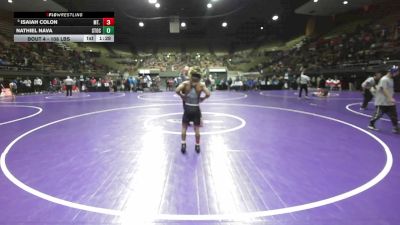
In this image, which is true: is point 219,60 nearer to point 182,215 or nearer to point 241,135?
point 241,135

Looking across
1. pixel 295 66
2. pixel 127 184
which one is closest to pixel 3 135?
pixel 127 184

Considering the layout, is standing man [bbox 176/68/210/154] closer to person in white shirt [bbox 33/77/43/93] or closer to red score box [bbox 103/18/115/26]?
red score box [bbox 103/18/115/26]

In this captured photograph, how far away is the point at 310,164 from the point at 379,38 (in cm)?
2447

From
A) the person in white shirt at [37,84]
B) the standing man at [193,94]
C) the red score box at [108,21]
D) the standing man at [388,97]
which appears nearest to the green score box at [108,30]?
the red score box at [108,21]

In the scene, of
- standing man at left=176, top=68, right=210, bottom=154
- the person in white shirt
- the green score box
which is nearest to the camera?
standing man at left=176, top=68, right=210, bottom=154

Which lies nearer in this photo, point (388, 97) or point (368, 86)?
point (388, 97)

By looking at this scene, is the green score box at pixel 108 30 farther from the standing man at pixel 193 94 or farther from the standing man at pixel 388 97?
the standing man at pixel 388 97

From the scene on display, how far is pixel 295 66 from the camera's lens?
1328 inches

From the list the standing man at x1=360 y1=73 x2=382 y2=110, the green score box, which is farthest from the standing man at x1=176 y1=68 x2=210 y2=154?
the green score box
